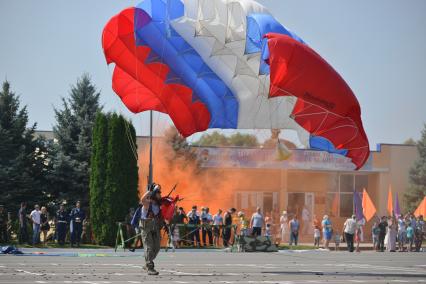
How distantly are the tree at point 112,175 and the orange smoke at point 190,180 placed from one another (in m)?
9.12

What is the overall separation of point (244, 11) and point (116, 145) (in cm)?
1366

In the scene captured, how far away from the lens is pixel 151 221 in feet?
63.9

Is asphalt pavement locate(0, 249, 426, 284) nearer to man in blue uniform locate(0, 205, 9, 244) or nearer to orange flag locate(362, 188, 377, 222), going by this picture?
man in blue uniform locate(0, 205, 9, 244)

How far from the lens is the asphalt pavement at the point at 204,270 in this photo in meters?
17.7

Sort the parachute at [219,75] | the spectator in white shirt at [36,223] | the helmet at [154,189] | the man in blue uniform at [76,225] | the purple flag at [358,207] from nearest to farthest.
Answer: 1. the helmet at [154,189]
2. the parachute at [219,75]
3. the spectator in white shirt at [36,223]
4. the man in blue uniform at [76,225]
5. the purple flag at [358,207]

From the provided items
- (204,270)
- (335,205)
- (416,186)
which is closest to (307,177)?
(335,205)

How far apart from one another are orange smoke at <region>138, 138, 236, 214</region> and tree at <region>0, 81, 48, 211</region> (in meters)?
5.61

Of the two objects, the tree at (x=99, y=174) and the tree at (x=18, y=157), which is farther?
the tree at (x=18, y=157)

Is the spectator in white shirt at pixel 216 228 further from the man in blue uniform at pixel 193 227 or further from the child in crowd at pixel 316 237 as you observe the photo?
the child in crowd at pixel 316 237

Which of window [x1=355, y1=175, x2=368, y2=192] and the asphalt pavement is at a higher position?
window [x1=355, y1=175, x2=368, y2=192]

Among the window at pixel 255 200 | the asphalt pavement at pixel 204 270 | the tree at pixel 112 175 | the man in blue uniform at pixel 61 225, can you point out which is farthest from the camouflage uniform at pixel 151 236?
the window at pixel 255 200

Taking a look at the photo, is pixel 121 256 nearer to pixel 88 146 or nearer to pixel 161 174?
pixel 88 146

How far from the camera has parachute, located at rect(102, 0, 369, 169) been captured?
66.5 ft

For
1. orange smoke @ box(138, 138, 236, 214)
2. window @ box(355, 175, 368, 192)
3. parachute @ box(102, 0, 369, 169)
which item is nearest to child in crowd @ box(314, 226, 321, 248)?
orange smoke @ box(138, 138, 236, 214)
